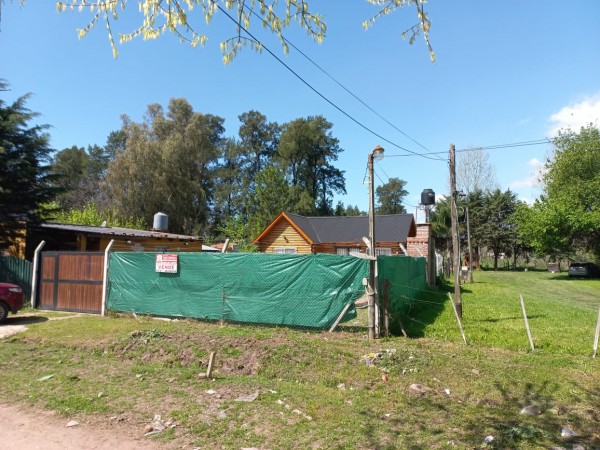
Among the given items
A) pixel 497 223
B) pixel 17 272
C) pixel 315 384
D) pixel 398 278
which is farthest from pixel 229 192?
pixel 315 384

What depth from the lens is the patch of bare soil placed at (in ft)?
14.6

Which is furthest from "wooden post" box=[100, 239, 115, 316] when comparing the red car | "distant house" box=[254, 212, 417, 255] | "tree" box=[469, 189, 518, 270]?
"tree" box=[469, 189, 518, 270]

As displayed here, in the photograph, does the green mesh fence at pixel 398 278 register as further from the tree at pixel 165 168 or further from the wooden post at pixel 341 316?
the tree at pixel 165 168

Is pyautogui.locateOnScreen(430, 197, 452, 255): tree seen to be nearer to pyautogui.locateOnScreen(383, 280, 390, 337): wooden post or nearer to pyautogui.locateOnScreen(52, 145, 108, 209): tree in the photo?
pyautogui.locateOnScreen(52, 145, 108, 209): tree

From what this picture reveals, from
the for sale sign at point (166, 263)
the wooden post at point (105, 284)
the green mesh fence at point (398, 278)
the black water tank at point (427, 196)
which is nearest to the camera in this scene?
the green mesh fence at point (398, 278)

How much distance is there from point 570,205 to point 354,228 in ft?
67.6

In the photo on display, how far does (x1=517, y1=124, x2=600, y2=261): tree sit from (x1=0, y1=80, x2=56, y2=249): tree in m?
34.9

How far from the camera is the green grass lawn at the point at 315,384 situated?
4.72 m

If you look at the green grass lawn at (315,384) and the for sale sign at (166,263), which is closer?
the green grass lawn at (315,384)

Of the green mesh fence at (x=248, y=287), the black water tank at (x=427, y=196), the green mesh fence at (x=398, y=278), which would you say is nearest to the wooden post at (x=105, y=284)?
the green mesh fence at (x=248, y=287)

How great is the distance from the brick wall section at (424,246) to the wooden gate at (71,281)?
633 inches

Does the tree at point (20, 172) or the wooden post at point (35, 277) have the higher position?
the tree at point (20, 172)

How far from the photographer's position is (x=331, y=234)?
31.3 meters

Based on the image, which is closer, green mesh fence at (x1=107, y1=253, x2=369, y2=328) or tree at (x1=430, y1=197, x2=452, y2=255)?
green mesh fence at (x1=107, y1=253, x2=369, y2=328)
